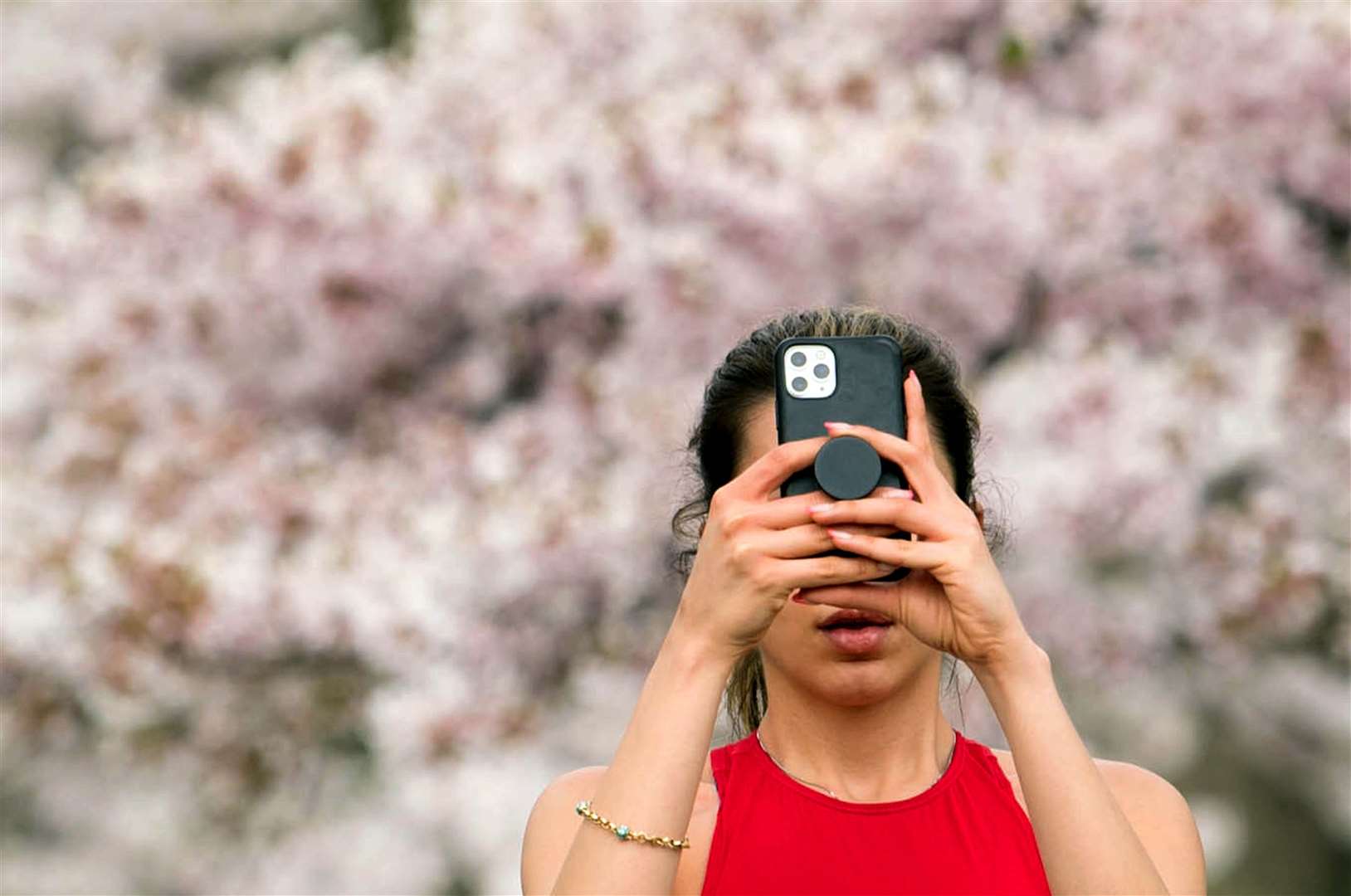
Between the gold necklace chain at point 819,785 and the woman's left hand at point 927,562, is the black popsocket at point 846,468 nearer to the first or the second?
the woman's left hand at point 927,562

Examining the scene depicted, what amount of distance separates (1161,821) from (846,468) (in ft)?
1.74

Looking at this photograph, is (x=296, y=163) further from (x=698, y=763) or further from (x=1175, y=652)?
(x=698, y=763)

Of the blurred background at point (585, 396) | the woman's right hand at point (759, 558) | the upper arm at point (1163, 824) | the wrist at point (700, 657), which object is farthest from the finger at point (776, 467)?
the blurred background at point (585, 396)

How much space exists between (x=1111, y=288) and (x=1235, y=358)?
0.38 m

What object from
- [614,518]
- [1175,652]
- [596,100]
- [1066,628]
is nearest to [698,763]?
[614,518]

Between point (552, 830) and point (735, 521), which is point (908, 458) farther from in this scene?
point (552, 830)

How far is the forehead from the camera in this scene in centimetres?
157

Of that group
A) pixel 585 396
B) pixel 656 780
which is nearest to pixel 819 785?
pixel 656 780

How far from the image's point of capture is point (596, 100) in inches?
185

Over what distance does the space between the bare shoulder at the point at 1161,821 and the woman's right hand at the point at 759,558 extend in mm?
347

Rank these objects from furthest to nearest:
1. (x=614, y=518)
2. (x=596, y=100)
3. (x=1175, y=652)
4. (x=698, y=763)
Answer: (x=596, y=100) < (x=1175, y=652) < (x=614, y=518) < (x=698, y=763)

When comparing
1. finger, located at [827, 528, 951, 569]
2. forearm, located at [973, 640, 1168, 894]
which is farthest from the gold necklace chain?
finger, located at [827, 528, 951, 569]

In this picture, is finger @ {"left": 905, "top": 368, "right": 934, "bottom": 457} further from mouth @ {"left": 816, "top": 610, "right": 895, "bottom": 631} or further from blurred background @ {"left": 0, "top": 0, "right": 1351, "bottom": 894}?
blurred background @ {"left": 0, "top": 0, "right": 1351, "bottom": 894}

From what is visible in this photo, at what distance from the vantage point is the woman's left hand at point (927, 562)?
1.22 meters
